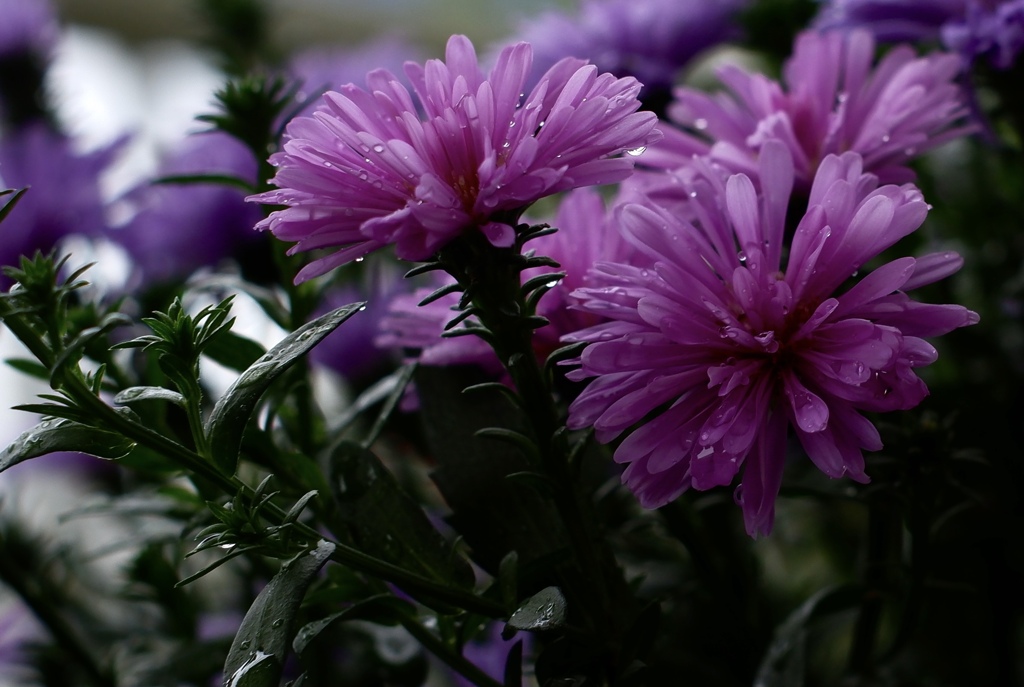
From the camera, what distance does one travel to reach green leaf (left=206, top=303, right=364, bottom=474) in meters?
0.28

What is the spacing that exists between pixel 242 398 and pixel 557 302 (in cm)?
11

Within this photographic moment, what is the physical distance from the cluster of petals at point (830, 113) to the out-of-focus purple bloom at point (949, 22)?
0.19 feet

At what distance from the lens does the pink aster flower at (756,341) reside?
27cm

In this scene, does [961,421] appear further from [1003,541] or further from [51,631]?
[51,631]

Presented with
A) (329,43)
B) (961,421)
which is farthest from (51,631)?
(329,43)

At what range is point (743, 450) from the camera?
26cm

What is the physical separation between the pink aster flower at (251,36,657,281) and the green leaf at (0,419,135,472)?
0.07 m

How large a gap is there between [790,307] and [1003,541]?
32cm

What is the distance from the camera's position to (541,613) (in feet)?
0.87

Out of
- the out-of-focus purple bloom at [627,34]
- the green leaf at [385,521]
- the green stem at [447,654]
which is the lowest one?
the green stem at [447,654]

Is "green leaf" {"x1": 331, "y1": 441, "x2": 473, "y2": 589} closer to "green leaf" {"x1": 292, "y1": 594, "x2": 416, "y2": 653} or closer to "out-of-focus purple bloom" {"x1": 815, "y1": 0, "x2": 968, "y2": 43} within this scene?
"green leaf" {"x1": 292, "y1": 594, "x2": 416, "y2": 653}

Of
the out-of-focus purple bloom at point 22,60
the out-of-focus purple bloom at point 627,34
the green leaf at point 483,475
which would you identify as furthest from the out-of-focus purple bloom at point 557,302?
the out-of-focus purple bloom at point 22,60

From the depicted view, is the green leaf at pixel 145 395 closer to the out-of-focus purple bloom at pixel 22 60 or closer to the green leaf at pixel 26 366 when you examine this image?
the green leaf at pixel 26 366

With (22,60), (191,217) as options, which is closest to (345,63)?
(191,217)
